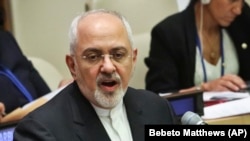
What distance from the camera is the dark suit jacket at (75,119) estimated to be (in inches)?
49.1

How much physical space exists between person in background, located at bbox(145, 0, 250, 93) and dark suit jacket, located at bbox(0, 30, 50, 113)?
0.54 metres

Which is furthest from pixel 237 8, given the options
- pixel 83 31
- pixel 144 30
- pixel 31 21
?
pixel 31 21

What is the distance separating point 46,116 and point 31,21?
226 cm

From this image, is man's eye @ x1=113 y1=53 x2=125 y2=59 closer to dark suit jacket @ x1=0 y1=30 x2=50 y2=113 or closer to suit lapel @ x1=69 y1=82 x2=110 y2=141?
suit lapel @ x1=69 y1=82 x2=110 y2=141

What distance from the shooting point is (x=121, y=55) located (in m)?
1.31

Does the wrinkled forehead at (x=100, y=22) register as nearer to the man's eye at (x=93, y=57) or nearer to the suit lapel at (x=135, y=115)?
the man's eye at (x=93, y=57)

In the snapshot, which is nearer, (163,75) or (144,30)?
(163,75)

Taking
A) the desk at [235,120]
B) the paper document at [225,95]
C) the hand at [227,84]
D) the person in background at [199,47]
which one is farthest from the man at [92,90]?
the person in background at [199,47]

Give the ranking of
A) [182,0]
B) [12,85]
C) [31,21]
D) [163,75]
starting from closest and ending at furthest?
[12,85] → [163,75] → [182,0] → [31,21]

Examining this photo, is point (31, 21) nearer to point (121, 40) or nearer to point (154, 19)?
point (154, 19)

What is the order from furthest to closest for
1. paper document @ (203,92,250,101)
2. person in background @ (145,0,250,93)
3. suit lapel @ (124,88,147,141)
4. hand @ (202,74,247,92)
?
1. person in background @ (145,0,250,93)
2. hand @ (202,74,247,92)
3. paper document @ (203,92,250,101)
4. suit lapel @ (124,88,147,141)

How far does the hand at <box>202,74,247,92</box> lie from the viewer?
2136 millimetres

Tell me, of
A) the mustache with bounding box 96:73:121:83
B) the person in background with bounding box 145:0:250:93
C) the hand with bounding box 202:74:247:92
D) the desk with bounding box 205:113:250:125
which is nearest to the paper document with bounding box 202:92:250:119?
the desk with bounding box 205:113:250:125

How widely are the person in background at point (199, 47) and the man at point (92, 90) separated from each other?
0.98m
